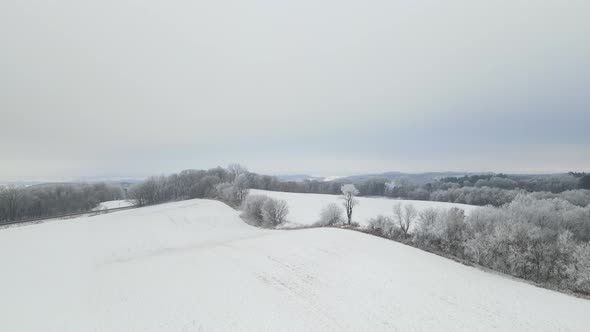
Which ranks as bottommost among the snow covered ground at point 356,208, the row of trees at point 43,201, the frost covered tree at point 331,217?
the snow covered ground at point 356,208

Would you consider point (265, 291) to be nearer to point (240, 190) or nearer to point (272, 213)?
point (272, 213)

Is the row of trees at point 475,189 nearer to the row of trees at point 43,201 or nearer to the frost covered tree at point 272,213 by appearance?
the frost covered tree at point 272,213

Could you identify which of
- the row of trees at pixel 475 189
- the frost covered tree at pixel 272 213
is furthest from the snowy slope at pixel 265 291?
the row of trees at pixel 475 189

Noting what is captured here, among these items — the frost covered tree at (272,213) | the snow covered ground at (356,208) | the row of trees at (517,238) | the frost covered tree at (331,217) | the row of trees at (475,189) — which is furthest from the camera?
the row of trees at (475,189)

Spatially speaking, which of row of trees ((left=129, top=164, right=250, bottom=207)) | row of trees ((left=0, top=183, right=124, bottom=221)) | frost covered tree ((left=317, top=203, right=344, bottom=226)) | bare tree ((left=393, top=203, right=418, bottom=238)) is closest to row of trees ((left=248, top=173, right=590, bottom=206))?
row of trees ((left=129, top=164, right=250, bottom=207))

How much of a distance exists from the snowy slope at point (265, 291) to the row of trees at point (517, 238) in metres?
4.44

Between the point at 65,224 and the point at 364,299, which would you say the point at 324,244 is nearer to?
the point at 364,299

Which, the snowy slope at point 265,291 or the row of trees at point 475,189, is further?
the row of trees at point 475,189

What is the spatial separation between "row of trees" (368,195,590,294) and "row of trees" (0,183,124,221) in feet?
242

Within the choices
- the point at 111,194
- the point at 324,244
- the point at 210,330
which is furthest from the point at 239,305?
the point at 111,194

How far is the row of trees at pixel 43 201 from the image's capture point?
5036 cm

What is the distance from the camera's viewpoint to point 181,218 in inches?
1719

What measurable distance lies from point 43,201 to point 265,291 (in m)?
74.6

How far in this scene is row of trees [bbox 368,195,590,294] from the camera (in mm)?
20953
